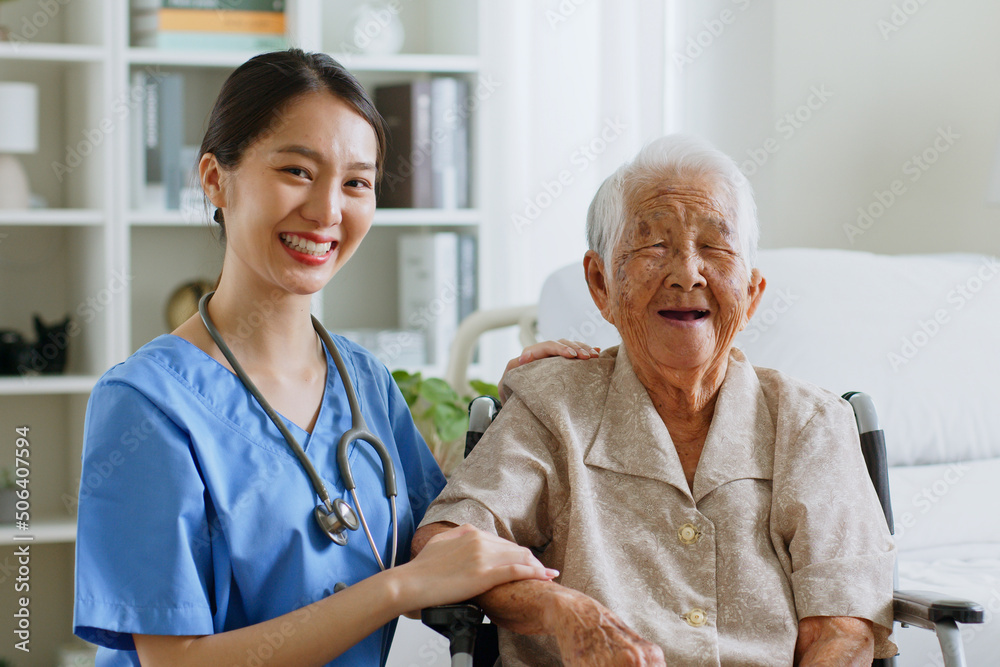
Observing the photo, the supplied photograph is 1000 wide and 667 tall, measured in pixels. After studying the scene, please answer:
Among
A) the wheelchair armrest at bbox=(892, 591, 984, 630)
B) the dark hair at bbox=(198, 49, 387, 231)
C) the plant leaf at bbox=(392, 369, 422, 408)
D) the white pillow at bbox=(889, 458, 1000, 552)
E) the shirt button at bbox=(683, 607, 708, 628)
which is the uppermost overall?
the dark hair at bbox=(198, 49, 387, 231)

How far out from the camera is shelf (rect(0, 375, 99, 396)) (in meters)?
2.49

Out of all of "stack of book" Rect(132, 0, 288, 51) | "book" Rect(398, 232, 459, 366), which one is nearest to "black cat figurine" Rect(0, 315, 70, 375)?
"stack of book" Rect(132, 0, 288, 51)

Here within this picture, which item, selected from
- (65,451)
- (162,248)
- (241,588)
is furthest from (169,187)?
(241,588)

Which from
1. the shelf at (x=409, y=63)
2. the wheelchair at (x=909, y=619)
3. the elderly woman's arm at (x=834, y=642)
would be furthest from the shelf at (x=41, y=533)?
the elderly woman's arm at (x=834, y=642)

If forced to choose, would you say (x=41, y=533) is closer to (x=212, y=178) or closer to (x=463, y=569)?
(x=212, y=178)

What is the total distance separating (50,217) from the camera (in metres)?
2.49

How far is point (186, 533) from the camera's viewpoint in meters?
1.02

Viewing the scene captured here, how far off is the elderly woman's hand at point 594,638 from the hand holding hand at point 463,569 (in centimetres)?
7

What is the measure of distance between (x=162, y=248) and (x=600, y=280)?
1921mm

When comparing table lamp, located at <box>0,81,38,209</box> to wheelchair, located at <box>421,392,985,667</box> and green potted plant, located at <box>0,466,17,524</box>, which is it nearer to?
green potted plant, located at <box>0,466,17,524</box>

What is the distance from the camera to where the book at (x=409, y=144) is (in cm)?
281

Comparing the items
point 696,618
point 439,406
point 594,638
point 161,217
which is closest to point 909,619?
point 696,618

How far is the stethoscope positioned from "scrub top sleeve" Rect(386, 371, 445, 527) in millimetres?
105

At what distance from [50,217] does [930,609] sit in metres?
2.29
